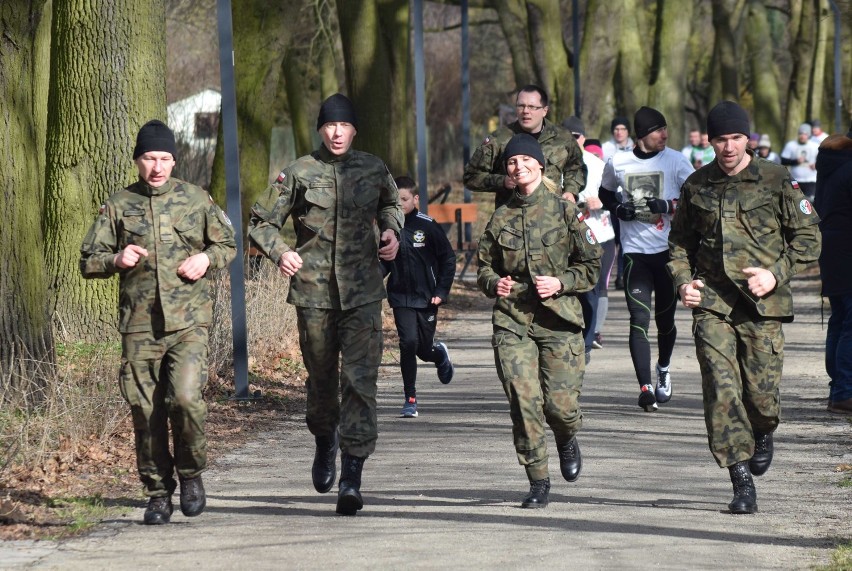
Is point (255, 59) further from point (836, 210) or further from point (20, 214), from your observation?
point (836, 210)

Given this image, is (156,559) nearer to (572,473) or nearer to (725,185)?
(572,473)

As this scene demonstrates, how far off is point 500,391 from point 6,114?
445cm

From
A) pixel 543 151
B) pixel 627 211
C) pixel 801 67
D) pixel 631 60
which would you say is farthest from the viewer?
pixel 801 67

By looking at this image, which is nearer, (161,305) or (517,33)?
(161,305)

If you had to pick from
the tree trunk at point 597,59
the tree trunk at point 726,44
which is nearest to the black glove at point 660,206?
the tree trunk at point 597,59

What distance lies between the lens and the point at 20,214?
373 inches

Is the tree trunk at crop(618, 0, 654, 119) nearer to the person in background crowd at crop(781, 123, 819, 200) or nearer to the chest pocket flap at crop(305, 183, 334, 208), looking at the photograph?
the person in background crowd at crop(781, 123, 819, 200)

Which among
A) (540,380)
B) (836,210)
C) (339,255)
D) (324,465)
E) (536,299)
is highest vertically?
(836,210)

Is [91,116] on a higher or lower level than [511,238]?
higher

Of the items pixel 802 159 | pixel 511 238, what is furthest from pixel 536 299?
pixel 802 159

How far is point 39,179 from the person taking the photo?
9828 mm

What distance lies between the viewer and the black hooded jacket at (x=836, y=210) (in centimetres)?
1041

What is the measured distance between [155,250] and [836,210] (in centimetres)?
529

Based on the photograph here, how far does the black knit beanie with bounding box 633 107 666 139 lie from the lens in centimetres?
1067
